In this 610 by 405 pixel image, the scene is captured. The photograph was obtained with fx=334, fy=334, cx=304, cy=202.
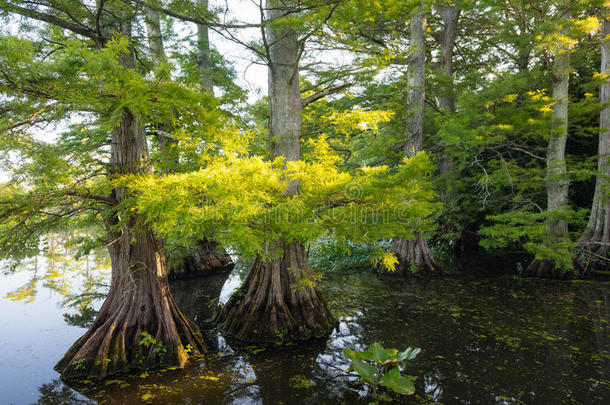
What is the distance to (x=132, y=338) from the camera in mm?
4754

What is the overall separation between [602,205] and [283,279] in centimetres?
880

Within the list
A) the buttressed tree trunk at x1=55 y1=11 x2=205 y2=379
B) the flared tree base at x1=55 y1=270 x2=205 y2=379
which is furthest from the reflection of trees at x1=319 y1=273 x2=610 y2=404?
the buttressed tree trunk at x1=55 y1=11 x2=205 y2=379

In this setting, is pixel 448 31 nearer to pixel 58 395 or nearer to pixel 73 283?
pixel 58 395

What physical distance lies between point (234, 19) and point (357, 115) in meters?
2.48

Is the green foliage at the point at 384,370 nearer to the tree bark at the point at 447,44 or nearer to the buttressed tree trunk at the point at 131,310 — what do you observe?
the buttressed tree trunk at the point at 131,310

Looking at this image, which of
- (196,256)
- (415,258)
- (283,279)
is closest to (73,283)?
(196,256)

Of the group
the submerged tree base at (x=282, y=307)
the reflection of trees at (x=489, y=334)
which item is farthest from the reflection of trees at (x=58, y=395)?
the reflection of trees at (x=489, y=334)

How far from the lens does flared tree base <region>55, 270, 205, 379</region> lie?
444 centimetres

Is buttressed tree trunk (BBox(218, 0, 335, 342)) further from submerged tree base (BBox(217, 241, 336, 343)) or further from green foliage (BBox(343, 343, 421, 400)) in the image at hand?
green foliage (BBox(343, 343, 421, 400))

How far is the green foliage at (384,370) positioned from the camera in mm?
3690

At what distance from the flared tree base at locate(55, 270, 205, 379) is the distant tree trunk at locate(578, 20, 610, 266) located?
10162mm

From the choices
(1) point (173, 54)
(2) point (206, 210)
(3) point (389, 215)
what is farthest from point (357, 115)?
(1) point (173, 54)

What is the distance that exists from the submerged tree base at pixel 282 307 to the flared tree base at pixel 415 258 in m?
5.11

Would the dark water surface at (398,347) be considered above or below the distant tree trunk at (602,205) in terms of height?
below
